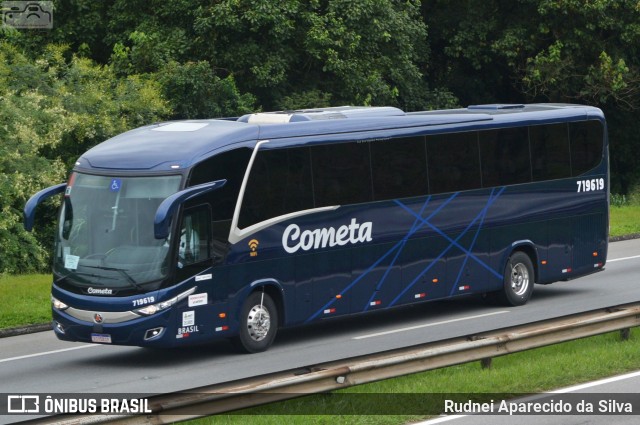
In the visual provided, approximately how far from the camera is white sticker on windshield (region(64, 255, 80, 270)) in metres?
17.0

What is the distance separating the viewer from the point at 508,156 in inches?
862

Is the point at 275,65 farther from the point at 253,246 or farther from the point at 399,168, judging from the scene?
the point at 253,246

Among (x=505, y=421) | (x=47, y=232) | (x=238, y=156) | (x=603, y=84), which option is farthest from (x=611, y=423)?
(x=603, y=84)

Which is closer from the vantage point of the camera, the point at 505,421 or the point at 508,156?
the point at 505,421

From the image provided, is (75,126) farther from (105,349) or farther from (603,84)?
(603,84)

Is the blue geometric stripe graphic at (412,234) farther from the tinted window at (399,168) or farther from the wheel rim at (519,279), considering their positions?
the wheel rim at (519,279)

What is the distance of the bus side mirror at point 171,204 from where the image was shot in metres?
15.8

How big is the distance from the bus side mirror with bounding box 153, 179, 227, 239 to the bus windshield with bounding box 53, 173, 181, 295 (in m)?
0.26

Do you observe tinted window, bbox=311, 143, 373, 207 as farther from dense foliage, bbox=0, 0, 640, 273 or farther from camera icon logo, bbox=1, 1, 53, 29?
camera icon logo, bbox=1, 1, 53, 29

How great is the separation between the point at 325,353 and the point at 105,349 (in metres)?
3.46

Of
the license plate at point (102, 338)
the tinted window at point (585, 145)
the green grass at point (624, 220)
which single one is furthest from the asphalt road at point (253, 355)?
the green grass at point (624, 220)

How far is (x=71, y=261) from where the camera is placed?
55.9ft

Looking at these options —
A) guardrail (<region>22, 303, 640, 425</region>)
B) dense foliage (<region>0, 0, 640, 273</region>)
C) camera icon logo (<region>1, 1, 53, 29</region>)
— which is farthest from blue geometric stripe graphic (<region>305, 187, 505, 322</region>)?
camera icon logo (<region>1, 1, 53, 29</region>)

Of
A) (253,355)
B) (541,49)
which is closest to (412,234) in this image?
(253,355)
